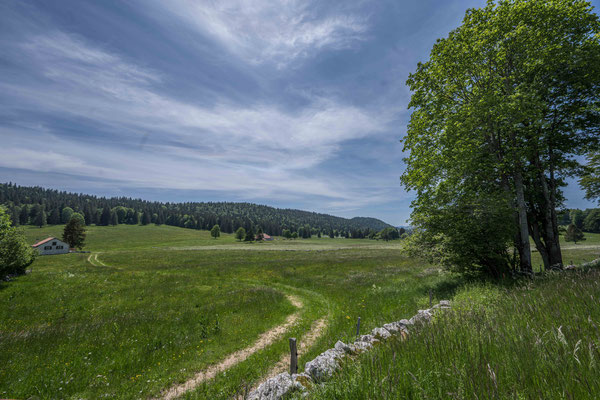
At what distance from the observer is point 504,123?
40.2 feet

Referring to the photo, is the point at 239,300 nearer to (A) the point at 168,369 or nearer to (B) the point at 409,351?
(A) the point at 168,369

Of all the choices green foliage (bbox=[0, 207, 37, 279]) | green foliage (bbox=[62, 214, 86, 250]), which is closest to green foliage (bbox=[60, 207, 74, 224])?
green foliage (bbox=[62, 214, 86, 250])

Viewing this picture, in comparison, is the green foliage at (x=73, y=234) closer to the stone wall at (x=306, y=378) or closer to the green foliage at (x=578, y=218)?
the stone wall at (x=306, y=378)

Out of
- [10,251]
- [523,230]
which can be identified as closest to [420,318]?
[523,230]

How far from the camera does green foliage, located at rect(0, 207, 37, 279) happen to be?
20959mm

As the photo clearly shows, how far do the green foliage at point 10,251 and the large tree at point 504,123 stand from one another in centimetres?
3635

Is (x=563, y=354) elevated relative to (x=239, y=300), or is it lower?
elevated

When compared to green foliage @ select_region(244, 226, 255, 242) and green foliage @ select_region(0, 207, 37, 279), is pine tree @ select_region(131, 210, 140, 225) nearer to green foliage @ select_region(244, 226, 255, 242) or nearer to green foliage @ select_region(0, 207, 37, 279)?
green foliage @ select_region(244, 226, 255, 242)

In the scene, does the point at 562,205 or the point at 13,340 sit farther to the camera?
the point at 562,205

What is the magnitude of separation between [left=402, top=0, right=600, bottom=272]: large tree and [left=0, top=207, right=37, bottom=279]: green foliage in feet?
119

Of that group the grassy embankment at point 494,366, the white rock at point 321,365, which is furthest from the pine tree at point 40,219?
the grassy embankment at point 494,366

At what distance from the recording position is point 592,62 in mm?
11156

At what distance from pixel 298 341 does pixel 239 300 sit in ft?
25.4

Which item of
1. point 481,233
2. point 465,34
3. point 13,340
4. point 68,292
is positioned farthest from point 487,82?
point 68,292
